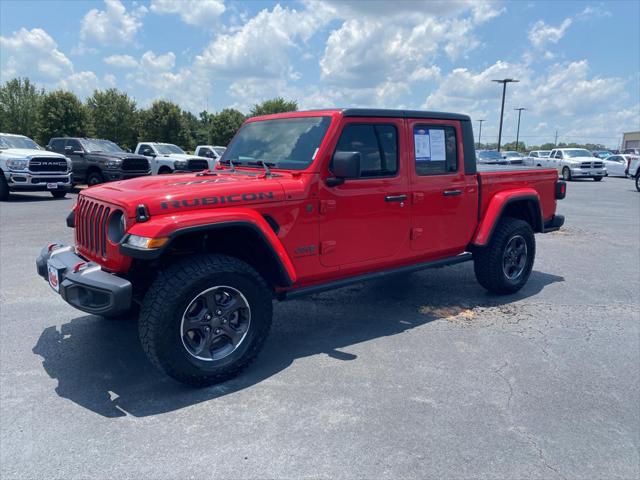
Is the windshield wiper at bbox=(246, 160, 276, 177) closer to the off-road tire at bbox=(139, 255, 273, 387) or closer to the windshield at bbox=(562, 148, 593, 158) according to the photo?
the off-road tire at bbox=(139, 255, 273, 387)

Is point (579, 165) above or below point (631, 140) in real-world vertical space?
below

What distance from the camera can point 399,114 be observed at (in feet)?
15.1

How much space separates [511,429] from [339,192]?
6.95 ft

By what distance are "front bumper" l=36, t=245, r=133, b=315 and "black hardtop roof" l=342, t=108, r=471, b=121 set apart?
2.25 m

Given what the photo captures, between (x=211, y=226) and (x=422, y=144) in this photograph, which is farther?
(x=422, y=144)

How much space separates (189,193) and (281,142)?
124cm

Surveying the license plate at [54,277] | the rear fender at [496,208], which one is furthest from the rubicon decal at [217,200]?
the rear fender at [496,208]

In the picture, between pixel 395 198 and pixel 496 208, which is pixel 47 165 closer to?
pixel 395 198

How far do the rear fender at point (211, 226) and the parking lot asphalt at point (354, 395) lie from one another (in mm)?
874

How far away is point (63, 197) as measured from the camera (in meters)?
Answer: 16.0

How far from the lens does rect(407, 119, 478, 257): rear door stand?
4711 mm

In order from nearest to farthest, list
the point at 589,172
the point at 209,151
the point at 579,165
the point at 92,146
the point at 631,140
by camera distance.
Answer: the point at 92,146
the point at 209,151
the point at 589,172
the point at 579,165
the point at 631,140

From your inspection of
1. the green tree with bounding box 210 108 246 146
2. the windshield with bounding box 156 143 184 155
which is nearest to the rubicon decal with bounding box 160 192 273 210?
the windshield with bounding box 156 143 184 155

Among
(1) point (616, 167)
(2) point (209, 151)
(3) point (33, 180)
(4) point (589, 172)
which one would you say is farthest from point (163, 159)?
(1) point (616, 167)
